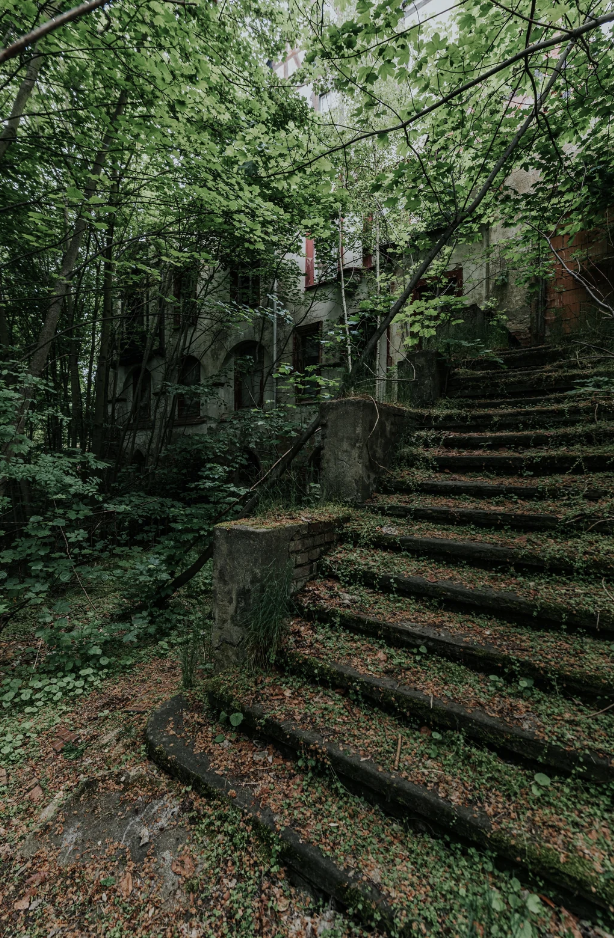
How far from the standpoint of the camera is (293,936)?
4.31 ft

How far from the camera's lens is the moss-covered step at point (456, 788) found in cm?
122

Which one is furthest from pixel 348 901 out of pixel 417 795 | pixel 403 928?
pixel 417 795

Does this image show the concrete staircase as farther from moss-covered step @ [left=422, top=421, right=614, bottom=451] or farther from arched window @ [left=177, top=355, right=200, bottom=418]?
arched window @ [left=177, top=355, right=200, bottom=418]

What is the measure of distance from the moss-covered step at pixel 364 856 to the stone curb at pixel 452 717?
1.23 ft

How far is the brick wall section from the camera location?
2.64m

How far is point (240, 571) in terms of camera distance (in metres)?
2.36

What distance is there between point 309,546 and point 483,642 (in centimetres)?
126

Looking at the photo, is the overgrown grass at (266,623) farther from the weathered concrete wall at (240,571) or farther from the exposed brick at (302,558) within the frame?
the exposed brick at (302,558)

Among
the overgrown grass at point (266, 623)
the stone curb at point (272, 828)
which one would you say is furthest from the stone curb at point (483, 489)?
the stone curb at point (272, 828)

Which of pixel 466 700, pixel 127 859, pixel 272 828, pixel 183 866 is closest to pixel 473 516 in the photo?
pixel 466 700

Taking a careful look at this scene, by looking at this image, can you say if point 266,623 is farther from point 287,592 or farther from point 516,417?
point 516,417

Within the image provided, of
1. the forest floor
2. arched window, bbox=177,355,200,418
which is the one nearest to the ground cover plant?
the forest floor

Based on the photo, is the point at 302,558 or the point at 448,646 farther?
the point at 302,558

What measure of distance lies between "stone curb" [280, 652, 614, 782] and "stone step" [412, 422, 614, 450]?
2560mm
